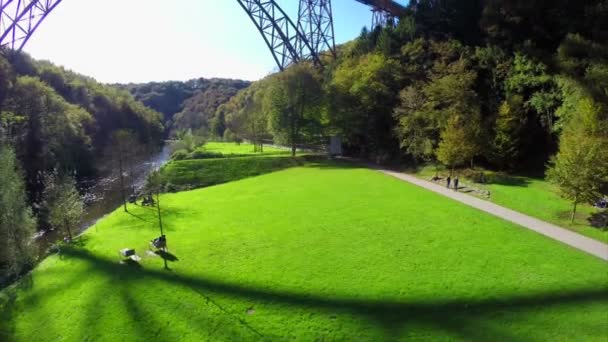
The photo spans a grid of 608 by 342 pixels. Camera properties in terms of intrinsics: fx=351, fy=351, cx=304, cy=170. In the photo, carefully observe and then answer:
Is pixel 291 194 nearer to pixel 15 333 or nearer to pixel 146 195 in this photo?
pixel 146 195

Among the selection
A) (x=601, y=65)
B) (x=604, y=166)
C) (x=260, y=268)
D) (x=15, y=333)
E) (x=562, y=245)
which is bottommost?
(x=15, y=333)

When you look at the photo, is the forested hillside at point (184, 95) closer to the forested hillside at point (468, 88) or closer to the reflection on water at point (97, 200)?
the reflection on water at point (97, 200)

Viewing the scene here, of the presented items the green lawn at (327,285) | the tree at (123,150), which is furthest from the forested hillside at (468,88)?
the tree at (123,150)

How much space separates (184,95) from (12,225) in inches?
5764

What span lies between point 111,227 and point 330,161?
21.8 metres

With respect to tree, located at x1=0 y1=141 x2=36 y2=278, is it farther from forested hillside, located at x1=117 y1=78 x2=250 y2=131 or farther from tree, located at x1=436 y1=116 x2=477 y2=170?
forested hillside, located at x1=117 y1=78 x2=250 y2=131

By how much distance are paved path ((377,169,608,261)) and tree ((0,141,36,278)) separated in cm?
1968

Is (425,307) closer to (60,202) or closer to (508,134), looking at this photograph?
(60,202)

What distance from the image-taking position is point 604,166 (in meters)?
13.4

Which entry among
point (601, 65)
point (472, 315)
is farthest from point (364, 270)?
point (601, 65)

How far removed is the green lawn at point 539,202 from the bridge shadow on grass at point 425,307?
5.23 m

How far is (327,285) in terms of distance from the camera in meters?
10.5

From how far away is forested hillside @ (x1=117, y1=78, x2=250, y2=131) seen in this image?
123688mm

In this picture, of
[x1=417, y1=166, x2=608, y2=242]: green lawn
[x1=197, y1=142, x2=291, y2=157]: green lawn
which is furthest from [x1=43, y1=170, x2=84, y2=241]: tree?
[x1=197, y1=142, x2=291, y2=157]: green lawn
